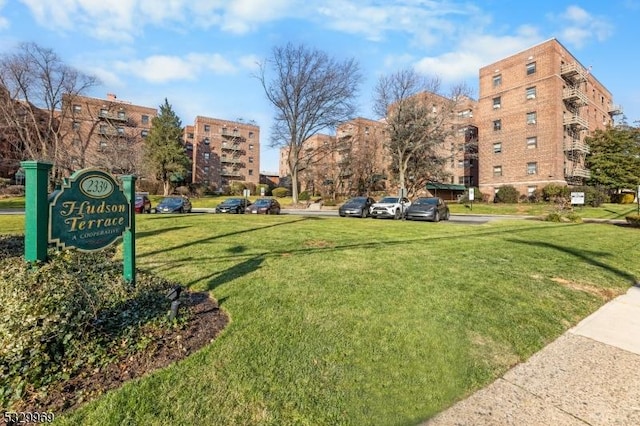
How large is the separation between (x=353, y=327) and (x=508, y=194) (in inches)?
1604

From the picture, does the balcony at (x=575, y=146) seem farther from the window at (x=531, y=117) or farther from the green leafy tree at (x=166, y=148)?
the green leafy tree at (x=166, y=148)

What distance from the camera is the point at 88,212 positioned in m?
3.82

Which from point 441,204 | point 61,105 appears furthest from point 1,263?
point 61,105

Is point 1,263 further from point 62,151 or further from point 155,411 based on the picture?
point 62,151

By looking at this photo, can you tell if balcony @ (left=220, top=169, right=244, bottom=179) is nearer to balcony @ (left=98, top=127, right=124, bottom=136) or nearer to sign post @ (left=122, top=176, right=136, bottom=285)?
balcony @ (left=98, top=127, right=124, bottom=136)

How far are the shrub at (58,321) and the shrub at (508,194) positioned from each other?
4159cm

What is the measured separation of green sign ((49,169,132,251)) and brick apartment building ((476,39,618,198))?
143ft

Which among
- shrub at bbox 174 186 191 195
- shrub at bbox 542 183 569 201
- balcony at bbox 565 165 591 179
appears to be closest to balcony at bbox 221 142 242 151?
shrub at bbox 174 186 191 195

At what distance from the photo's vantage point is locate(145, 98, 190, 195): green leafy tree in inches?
1907

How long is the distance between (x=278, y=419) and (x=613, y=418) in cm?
256

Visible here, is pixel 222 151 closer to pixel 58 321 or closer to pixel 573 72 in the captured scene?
pixel 573 72

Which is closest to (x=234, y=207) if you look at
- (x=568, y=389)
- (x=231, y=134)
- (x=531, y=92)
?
(x=568, y=389)

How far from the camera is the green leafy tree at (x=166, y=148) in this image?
48.4 meters

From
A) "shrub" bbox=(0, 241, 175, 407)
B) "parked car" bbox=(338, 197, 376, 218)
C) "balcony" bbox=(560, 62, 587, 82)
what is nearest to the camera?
"shrub" bbox=(0, 241, 175, 407)
